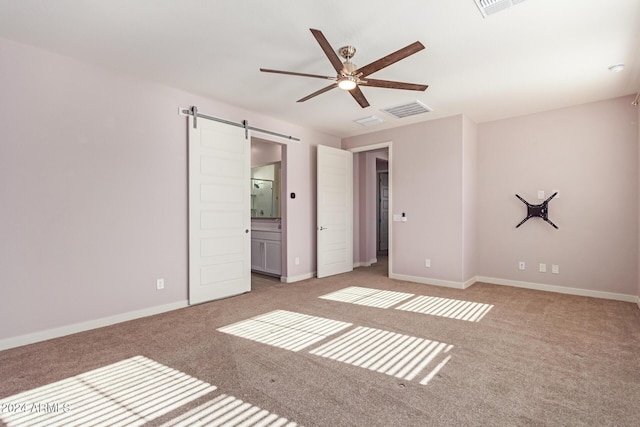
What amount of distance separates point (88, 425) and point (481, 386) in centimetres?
226

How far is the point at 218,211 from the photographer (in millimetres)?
4180

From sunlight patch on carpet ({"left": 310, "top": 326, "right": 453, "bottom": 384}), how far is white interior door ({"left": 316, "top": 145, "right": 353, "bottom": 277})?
2612 millimetres

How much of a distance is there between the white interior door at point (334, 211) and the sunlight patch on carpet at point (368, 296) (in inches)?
39.9

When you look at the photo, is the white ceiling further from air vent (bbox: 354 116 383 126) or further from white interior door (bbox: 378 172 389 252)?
white interior door (bbox: 378 172 389 252)

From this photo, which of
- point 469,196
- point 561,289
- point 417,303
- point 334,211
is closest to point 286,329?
point 417,303

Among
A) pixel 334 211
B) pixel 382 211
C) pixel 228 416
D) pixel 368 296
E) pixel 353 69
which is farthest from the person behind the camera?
pixel 382 211

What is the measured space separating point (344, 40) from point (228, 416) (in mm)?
2801

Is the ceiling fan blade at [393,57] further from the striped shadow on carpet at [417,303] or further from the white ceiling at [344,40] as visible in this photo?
the striped shadow on carpet at [417,303]

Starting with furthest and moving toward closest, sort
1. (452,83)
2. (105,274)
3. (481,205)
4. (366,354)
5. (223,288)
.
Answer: (481,205), (223,288), (452,83), (105,274), (366,354)

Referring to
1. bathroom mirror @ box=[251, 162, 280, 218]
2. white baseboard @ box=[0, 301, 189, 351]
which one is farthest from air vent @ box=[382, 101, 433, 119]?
white baseboard @ box=[0, 301, 189, 351]

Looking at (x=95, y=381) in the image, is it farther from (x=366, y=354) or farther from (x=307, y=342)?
(x=366, y=354)

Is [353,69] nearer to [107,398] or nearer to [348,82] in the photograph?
Answer: [348,82]

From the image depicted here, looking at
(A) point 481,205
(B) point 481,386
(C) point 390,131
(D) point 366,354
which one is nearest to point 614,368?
(B) point 481,386

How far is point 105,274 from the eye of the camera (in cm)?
323
